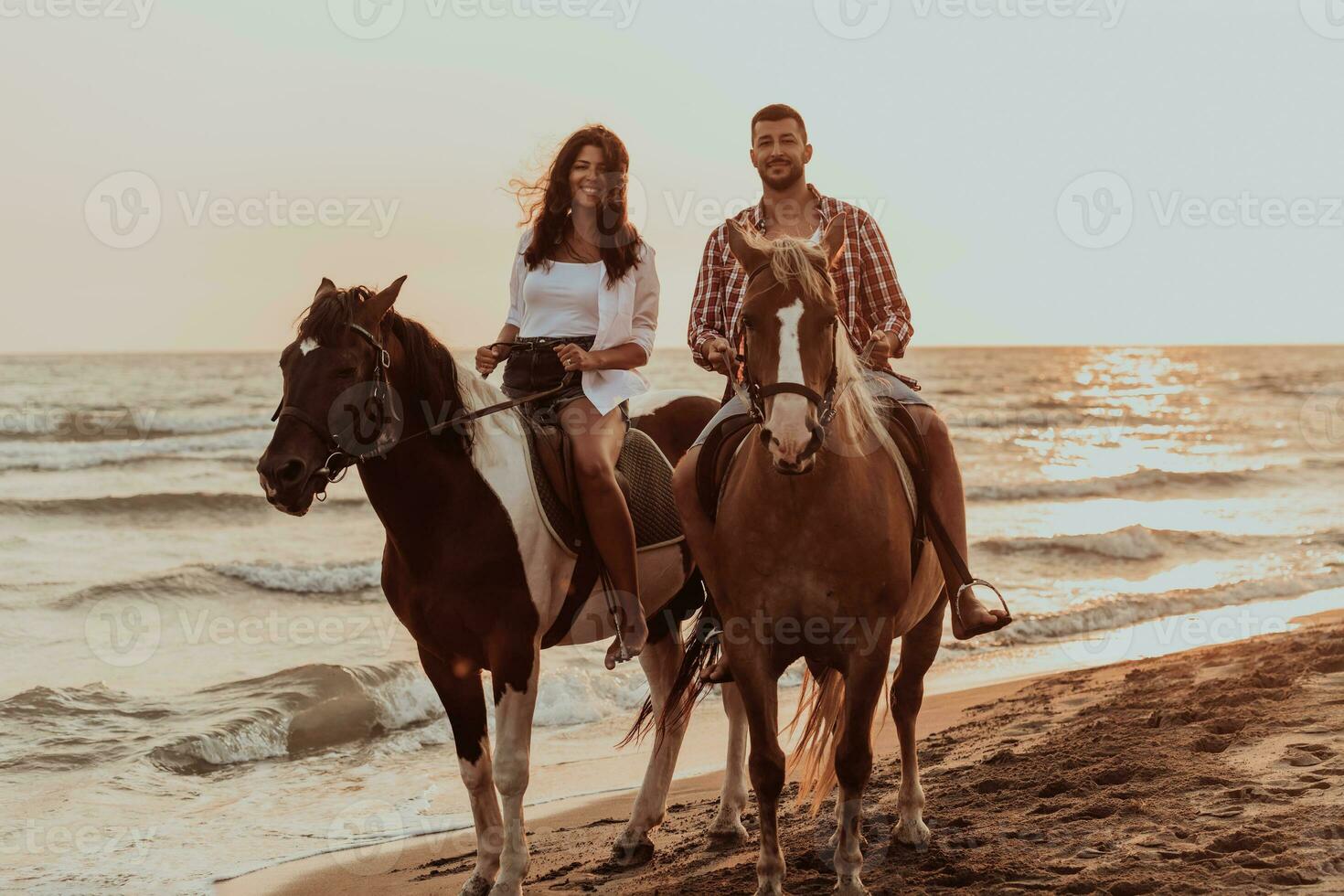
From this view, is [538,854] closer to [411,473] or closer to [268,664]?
[411,473]

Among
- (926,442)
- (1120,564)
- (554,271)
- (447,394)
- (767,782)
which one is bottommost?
(1120,564)

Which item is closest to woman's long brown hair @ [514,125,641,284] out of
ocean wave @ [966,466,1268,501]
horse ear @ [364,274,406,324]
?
horse ear @ [364,274,406,324]

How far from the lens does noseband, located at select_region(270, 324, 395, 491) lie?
3.89 metres

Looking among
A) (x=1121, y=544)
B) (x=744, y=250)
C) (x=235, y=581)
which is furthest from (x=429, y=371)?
(x=1121, y=544)

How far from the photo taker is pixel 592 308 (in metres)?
4.87

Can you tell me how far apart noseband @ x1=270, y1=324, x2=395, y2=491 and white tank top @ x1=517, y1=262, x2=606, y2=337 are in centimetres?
83

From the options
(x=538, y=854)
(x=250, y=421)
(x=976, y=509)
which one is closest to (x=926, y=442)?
(x=538, y=854)

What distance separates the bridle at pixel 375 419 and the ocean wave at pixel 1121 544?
11.7 meters

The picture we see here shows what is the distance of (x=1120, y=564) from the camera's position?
14227 mm

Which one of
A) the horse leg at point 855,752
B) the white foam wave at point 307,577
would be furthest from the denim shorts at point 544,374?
the white foam wave at point 307,577

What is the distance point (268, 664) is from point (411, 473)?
5510mm

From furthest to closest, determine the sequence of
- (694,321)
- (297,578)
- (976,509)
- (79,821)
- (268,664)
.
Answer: (976,509), (297,578), (268,664), (79,821), (694,321)

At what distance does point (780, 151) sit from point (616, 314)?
911 mm

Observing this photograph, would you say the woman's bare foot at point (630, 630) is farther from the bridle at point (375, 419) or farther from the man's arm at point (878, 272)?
the man's arm at point (878, 272)
